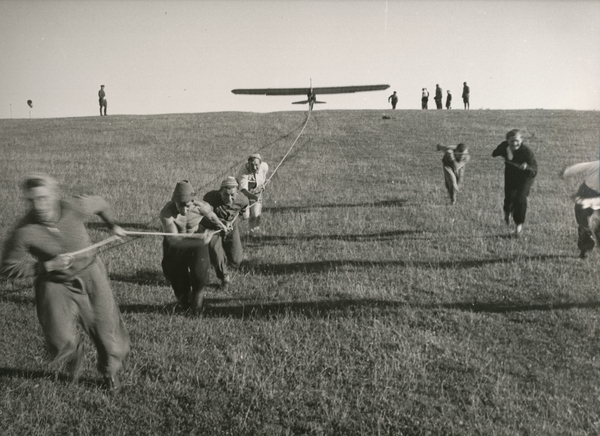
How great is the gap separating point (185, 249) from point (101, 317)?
180cm

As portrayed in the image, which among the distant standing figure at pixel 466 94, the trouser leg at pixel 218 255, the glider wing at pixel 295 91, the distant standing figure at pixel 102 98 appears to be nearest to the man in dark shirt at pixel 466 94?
the distant standing figure at pixel 466 94

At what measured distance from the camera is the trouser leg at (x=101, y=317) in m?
4.25

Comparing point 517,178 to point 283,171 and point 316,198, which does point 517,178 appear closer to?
point 316,198

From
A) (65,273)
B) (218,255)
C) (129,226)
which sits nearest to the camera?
(65,273)

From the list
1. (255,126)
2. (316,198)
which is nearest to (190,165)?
(316,198)

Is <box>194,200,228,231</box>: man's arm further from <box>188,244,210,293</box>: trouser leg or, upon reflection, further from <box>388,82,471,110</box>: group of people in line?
<box>388,82,471,110</box>: group of people in line

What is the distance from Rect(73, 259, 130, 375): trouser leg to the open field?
317 millimetres

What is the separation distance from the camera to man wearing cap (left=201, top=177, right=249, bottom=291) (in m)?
7.01

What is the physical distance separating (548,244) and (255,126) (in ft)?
70.2

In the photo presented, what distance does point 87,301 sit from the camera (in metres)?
4.26

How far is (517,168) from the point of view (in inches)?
337

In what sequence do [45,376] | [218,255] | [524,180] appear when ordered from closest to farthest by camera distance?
[45,376] → [218,255] → [524,180]

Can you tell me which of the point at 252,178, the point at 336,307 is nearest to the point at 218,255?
the point at 336,307

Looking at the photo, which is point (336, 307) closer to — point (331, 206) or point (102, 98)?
point (331, 206)
